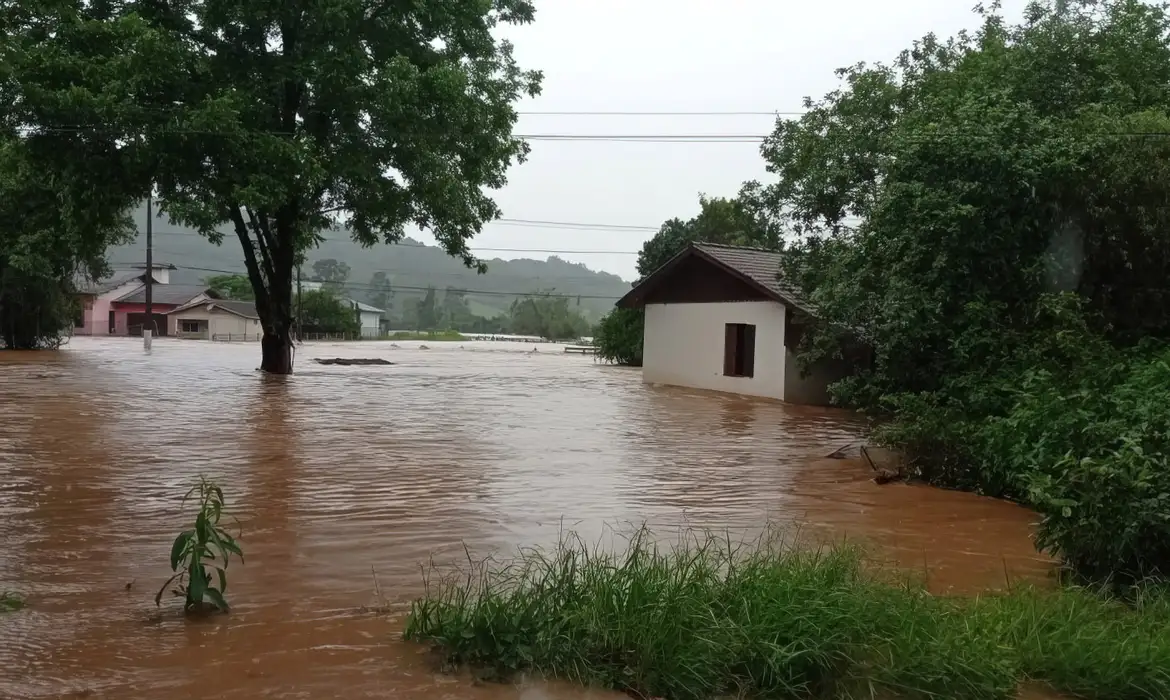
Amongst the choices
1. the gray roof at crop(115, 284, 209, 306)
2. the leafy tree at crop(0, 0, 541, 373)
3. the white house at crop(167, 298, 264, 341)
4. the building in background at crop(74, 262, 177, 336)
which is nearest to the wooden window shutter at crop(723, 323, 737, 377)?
the leafy tree at crop(0, 0, 541, 373)

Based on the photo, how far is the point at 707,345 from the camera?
25797 mm

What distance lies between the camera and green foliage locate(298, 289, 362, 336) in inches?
2862

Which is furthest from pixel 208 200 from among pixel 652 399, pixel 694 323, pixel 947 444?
pixel 947 444

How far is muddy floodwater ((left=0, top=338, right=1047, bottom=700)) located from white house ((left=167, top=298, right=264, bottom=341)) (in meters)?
53.8

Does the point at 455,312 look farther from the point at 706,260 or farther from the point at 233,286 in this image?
the point at 706,260

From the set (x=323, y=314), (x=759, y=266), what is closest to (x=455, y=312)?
(x=323, y=314)

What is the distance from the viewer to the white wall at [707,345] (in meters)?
23.0

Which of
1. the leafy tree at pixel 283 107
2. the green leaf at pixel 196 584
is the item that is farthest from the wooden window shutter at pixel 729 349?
the green leaf at pixel 196 584

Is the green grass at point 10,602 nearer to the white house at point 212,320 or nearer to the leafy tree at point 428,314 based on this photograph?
the white house at point 212,320

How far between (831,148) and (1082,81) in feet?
13.8

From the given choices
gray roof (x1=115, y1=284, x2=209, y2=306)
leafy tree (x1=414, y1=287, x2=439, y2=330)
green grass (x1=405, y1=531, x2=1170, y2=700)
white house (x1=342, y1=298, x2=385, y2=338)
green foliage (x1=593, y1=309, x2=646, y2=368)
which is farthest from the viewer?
leafy tree (x1=414, y1=287, x2=439, y2=330)

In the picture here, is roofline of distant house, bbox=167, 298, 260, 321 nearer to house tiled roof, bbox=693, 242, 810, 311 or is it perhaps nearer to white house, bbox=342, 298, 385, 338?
white house, bbox=342, 298, 385, 338

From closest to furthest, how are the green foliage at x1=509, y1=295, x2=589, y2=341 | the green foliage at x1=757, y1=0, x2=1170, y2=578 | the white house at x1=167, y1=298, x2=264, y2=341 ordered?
Answer: 1. the green foliage at x1=757, y1=0, x2=1170, y2=578
2. the white house at x1=167, y1=298, x2=264, y2=341
3. the green foliage at x1=509, y1=295, x2=589, y2=341

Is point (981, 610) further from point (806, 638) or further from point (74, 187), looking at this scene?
point (74, 187)
